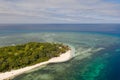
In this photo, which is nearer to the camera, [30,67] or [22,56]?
[30,67]

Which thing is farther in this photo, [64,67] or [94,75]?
[64,67]

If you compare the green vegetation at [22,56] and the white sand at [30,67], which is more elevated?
the green vegetation at [22,56]

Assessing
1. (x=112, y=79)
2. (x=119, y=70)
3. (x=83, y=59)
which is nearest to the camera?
(x=112, y=79)

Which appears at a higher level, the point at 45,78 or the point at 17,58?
the point at 17,58

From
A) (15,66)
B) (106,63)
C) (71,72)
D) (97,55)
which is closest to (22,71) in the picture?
(15,66)

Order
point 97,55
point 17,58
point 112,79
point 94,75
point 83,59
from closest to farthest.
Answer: point 112,79 < point 94,75 < point 17,58 < point 83,59 < point 97,55

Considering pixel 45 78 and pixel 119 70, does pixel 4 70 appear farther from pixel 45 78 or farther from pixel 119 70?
pixel 119 70

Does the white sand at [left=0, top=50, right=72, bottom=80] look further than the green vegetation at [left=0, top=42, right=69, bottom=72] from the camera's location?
No

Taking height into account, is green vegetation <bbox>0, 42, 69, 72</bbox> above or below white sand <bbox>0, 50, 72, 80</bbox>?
above

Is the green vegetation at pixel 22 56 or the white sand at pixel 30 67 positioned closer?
the white sand at pixel 30 67

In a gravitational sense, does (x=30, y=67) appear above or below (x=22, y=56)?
below
